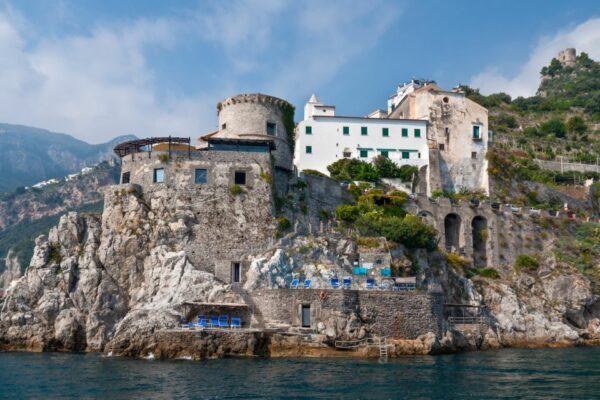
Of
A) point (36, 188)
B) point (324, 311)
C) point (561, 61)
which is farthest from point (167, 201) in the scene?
point (36, 188)

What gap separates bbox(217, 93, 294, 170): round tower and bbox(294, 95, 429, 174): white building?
5.55m

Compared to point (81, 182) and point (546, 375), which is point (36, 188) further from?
point (546, 375)

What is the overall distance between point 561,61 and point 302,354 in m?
122

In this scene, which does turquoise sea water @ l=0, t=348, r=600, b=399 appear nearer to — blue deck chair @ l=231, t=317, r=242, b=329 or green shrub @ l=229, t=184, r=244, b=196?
blue deck chair @ l=231, t=317, r=242, b=329

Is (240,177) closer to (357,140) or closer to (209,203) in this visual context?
(209,203)

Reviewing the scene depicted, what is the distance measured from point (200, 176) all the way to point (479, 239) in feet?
78.3

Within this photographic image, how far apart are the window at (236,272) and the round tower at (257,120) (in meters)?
9.57

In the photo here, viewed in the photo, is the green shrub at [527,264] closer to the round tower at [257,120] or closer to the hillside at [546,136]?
the hillside at [546,136]

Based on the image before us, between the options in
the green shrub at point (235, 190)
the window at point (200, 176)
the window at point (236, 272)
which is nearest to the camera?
the window at point (236, 272)

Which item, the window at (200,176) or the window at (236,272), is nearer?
the window at (236,272)

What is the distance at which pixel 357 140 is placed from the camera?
58.2 meters

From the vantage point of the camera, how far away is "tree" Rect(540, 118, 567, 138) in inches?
3581

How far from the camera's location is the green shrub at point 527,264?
53781 mm

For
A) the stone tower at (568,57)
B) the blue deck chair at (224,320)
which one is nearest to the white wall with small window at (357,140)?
the blue deck chair at (224,320)
